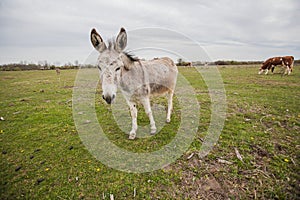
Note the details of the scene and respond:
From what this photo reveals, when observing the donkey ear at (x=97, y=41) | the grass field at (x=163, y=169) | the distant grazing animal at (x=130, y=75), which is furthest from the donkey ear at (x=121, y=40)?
the grass field at (x=163, y=169)

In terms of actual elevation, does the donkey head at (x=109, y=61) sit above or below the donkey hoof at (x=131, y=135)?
above

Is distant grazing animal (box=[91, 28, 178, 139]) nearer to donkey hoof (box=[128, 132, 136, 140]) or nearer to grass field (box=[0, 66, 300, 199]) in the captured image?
donkey hoof (box=[128, 132, 136, 140])

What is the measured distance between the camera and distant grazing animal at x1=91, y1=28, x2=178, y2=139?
10.5 feet

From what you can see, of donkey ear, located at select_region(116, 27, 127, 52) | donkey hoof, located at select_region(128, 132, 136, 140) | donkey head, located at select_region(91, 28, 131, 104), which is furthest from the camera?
donkey hoof, located at select_region(128, 132, 136, 140)

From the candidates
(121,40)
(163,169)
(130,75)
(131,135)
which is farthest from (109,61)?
(163,169)

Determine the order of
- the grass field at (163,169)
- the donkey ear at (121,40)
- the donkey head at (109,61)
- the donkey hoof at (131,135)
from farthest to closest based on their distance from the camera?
1. the donkey hoof at (131,135)
2. the donkey ear at (121,40)
3. the donkey head at (109,61)
4. the grass field at (163,169)

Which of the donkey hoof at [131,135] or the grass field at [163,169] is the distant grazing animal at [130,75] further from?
the grass field at [163,169]

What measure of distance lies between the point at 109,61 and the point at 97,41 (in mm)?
708

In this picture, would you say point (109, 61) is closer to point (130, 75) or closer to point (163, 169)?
point (130, 75)

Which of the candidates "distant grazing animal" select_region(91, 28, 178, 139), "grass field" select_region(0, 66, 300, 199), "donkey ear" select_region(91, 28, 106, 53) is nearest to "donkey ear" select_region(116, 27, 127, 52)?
"distant grazing animal" select_region(91, 28, 178, 139)

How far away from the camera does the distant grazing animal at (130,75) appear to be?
3.21 m

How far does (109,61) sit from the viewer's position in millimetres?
3219

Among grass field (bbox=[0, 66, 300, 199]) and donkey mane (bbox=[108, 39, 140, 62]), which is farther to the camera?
donkey mane (bbox=[108, 39, 140, 62])

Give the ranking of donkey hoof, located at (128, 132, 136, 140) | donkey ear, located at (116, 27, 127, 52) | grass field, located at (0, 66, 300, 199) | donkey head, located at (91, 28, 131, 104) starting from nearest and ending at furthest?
1. grass field, located at (0, 66, 300, 199)
2. donkey head, located at (91, 28, 131, 104)
3. donkey ear, located at (116, 27, 127, 52)
4. donkey hoof, located at (128, 132, 136, 140)
